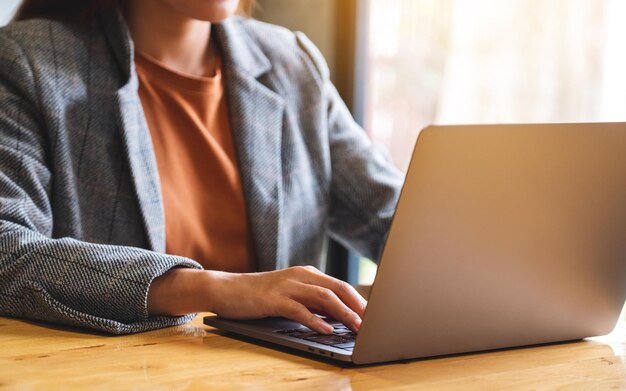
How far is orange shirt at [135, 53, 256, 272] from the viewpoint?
4.98 ft

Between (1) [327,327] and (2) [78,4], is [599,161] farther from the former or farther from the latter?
(2) [78,4]

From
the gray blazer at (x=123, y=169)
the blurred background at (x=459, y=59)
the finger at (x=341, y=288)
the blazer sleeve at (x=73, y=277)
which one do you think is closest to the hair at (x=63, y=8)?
the gray blazer at (x=123, y=169)

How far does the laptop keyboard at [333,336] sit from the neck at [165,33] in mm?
826

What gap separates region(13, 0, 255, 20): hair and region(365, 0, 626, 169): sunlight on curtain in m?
0.95

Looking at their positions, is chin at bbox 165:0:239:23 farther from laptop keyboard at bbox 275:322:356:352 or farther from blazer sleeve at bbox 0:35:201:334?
laptop keyboard at bbox 275:322:356:352

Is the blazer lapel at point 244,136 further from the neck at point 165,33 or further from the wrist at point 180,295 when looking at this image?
the wrist at point 180,295

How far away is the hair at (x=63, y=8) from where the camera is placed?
4.95 ft

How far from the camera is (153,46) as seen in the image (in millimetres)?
1580

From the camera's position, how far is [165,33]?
1582 millimetres

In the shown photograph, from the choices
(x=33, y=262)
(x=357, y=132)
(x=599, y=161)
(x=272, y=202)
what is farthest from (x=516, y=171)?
(x=357, y=132)

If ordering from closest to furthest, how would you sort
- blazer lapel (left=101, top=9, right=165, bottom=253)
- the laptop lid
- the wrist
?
the laptop lid → the wrist → blazer lapel (left=101, top=9, right=165, bottom=253)

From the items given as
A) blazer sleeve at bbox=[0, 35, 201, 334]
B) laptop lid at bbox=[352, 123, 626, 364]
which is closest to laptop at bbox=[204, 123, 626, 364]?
laptop lid at bbox=[352, 123, 626, 364]

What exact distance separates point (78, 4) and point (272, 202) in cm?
49

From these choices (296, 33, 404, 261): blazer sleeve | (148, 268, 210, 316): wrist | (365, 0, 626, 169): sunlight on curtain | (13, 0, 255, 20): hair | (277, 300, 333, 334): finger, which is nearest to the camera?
(277, 300, 333, 334): finger
